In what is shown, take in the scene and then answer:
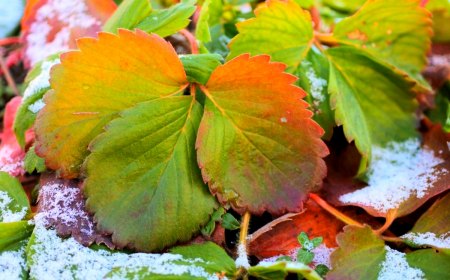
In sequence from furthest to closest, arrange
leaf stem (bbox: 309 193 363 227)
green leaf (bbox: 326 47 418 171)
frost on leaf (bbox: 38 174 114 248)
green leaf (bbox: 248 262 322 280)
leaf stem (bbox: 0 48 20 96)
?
leaf stem (bbox: 0 48 20 96)
green leaf (bbox: 326 47 418 171)
leaf stem (bbox: 309 193 363 227)
frost on leaf (bbox: 38 174 114 248)
green leaf (bbox: 248 262 322 280)

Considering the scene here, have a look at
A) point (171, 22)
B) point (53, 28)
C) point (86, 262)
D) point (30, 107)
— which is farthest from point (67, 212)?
point (53, 28)

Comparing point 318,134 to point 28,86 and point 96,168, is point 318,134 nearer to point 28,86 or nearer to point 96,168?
point 96,168

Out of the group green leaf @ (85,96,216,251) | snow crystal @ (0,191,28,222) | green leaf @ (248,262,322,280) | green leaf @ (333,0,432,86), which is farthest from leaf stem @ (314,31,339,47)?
snow crystal @ (0,191,28,222)

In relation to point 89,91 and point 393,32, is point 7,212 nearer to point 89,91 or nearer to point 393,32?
point 89,91

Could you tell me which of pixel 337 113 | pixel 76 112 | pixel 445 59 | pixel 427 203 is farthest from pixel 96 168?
pixel 445 59

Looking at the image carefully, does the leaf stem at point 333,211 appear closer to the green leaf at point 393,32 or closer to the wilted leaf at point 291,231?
the wilted leaf at point 291,231

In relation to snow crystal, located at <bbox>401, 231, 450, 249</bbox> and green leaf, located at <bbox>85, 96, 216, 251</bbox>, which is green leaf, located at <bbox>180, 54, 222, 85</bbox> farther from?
snow crystal, located at <bbox>401, 231, 450, 249</bbox>

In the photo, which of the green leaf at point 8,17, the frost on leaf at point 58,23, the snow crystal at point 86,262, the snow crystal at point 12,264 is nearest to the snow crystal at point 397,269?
the snow crystal at point 86,262
